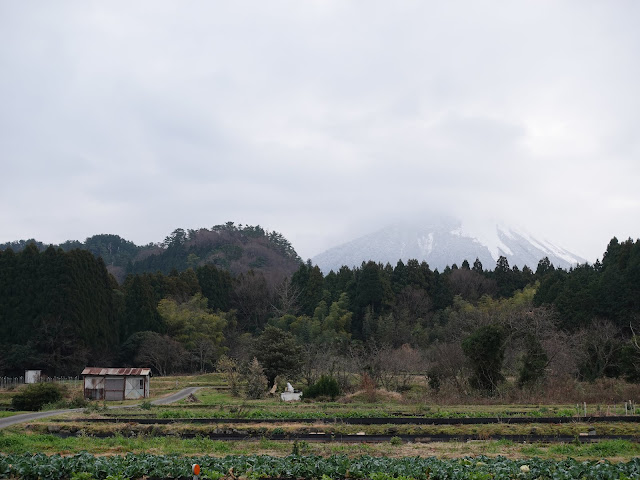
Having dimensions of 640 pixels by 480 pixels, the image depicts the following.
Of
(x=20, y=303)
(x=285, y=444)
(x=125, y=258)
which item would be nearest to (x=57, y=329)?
(x=20, y=303)

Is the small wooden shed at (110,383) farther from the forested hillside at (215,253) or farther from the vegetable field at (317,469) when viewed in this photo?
the forested hillside at (215,253)

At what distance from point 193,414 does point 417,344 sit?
32.8 metres

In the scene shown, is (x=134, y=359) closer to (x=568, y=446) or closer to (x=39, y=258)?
(x=39, y=258)

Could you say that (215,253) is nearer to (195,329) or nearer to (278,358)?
Result: (195,329)

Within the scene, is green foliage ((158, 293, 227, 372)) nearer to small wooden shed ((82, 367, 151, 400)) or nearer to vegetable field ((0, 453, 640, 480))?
small wooden shed ((82, 367, 151, 400))

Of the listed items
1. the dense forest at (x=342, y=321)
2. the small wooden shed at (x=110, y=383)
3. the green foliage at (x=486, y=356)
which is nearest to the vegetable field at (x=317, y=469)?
the green foliage at (x=486, y=356)

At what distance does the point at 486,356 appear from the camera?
27.3 meters

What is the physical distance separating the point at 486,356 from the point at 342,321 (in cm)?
3163

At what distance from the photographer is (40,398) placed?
26875 millimetres

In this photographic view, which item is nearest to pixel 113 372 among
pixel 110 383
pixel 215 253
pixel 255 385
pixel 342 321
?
pixel 110 383

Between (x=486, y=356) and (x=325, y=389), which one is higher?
(x=486, y=356)

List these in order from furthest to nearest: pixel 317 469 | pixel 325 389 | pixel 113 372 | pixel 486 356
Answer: pixel 113 372, pixel 325 389, pixel 486 356, pixel 317 469

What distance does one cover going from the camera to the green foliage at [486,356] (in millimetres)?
27328

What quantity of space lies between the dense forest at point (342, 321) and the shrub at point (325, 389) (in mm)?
3284
